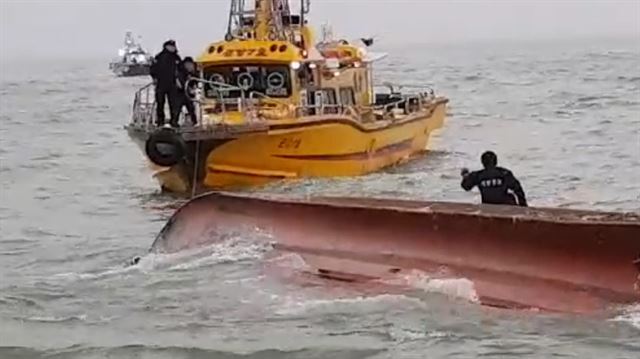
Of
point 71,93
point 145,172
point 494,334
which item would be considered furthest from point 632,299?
point 71,93

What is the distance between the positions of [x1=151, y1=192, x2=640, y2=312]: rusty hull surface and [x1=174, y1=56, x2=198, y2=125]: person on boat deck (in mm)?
8227

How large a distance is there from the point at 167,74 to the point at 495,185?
9165 mm

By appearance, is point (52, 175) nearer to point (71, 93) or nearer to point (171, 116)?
point (171, 116)

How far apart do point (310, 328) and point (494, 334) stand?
136 centimetres

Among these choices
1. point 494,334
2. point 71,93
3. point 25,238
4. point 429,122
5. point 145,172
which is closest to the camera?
point 494,334

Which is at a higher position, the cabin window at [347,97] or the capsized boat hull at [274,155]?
the cabin window at [347,97]

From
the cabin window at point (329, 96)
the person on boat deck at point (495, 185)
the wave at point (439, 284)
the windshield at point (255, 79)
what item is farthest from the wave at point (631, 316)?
the cabin window at point (329, 96)

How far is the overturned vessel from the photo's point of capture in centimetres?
2025

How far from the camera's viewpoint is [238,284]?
437 inches

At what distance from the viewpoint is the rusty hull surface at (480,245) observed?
358 inches

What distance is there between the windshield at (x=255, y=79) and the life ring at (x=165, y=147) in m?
1.95

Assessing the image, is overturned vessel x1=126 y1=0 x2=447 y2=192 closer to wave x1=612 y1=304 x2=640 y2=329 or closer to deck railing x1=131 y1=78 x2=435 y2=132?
deck railing x1=131 y1=78 x2=435 y2=132

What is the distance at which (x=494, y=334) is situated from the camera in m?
8.70

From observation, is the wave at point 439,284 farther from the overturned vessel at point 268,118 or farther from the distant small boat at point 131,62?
the distant small boat at point 131,62
